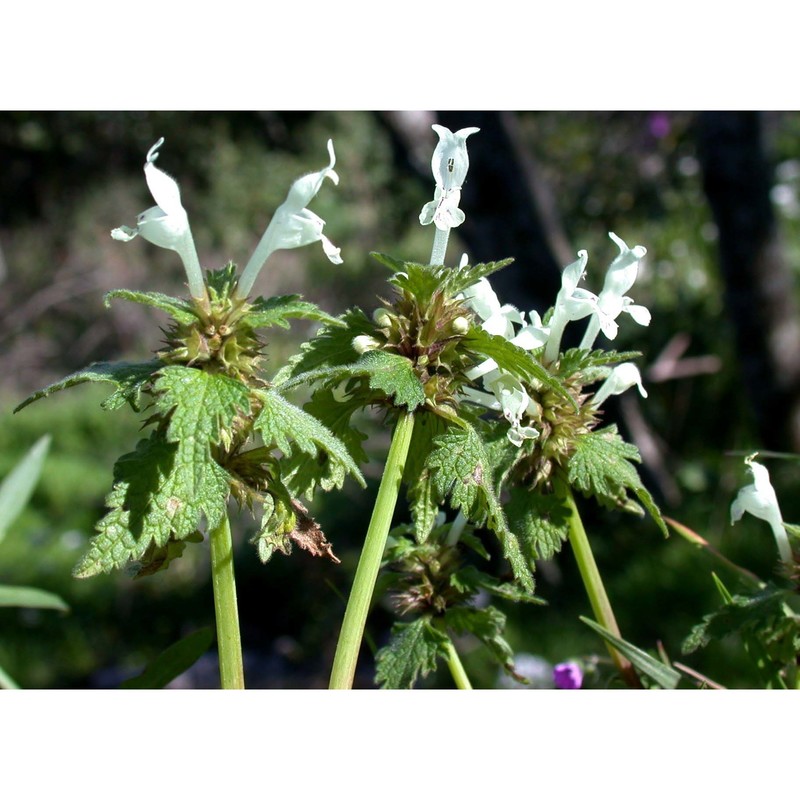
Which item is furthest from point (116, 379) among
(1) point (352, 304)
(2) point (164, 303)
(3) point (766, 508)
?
(1) point (352, 304)

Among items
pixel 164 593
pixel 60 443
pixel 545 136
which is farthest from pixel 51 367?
pixel 545 136

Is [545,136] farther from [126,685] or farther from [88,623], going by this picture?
[126,685]

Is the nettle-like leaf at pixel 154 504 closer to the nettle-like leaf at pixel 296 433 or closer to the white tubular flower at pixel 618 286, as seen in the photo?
the nettle-like leaf at pixel 296 433

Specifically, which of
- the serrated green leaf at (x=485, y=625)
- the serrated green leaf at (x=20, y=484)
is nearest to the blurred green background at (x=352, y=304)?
the serrated green leaf at (x=485, y=625)

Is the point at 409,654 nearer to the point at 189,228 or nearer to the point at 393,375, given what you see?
the point at 393,375

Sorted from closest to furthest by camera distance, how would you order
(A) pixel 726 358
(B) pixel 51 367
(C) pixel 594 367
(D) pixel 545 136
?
1. (C) pixel 594 367
2. (A) pixel 726 358
3. (D) pixel 545 136
4. (B) pixel 51 367
